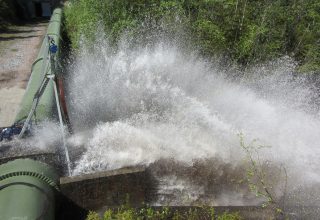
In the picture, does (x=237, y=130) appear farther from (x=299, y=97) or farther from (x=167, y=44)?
(x=167, y=44)

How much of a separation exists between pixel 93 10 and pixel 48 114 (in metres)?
8.07

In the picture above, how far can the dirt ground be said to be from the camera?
13.2 m

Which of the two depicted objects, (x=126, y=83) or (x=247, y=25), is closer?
(x=126, y=83)

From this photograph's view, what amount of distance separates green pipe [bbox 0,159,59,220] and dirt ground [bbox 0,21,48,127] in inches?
187

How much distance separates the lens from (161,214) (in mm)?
7078

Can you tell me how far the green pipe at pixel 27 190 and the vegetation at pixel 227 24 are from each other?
26.7 ft

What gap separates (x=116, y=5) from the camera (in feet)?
52.9

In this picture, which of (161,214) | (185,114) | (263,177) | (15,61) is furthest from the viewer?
(15,61)

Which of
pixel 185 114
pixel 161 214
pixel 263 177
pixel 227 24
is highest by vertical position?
pixel 227 24

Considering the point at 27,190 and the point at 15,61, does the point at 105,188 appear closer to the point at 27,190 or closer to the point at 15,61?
the point at 27,190

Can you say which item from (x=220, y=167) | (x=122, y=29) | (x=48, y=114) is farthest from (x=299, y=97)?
(x=48, y=114)

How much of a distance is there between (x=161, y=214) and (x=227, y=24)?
414 inches

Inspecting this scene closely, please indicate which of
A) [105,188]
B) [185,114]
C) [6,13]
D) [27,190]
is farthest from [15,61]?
[27,190]

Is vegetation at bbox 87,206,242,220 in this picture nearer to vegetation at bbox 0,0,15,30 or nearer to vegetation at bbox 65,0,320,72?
vegetation at bbox 65,0,320,72
